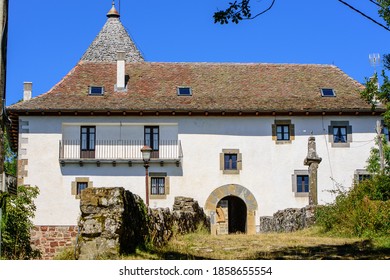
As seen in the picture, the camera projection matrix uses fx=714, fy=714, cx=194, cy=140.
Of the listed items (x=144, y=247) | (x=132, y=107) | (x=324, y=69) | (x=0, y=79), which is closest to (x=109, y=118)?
(x=132, y=107)

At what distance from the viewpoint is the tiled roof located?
32250mm

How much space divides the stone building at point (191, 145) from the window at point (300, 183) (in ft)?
0.15

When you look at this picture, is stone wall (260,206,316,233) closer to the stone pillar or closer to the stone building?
the stone pillar

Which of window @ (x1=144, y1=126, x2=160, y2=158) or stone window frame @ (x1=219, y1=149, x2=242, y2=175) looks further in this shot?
stone window frame @ (x1=219, y1=149, x2=242, y2=175)

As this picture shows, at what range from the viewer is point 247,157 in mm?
32500

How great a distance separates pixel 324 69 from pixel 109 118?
39.2 ft

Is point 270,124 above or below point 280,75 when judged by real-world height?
below

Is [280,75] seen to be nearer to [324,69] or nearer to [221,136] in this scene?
[324,69]

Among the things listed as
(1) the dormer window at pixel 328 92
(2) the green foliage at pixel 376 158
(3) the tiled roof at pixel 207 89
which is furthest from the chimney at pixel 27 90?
(2) the green foliage at pixel 376 158

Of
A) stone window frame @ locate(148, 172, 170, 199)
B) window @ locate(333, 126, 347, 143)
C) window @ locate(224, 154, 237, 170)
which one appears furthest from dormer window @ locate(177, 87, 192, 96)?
window @ locate(333, 126, 347, 143)

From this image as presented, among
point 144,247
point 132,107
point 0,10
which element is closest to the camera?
point 0,10

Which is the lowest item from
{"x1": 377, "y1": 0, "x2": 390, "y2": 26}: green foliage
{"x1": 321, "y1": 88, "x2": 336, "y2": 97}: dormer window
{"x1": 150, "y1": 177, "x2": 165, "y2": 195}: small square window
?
{"x1": 150, "y1": 177, "x2": 165, "y2": 195}: small square window

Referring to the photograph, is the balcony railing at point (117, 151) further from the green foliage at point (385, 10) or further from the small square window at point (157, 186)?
the green foliage at point (385, 10)

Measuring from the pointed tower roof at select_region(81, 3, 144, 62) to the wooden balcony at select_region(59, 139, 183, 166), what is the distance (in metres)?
9.20
